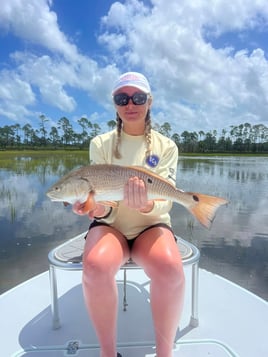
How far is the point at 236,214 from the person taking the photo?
10.3 m

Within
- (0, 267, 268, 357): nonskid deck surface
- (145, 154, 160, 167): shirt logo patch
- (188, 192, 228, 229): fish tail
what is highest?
(145, 154, 160, 167): shirt logo patch

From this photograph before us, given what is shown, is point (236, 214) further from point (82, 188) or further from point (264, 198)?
point (82, 188)

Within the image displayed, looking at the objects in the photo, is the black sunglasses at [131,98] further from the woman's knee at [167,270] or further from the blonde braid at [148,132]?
the woman's knee at [167,270]

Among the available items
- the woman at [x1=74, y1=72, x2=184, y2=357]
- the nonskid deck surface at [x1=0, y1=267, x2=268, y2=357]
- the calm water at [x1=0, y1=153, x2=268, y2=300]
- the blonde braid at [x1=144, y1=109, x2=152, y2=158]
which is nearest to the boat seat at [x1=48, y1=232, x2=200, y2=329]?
the nonskid deck surface at [x1=0, y1=267, x2=268, y2=357]

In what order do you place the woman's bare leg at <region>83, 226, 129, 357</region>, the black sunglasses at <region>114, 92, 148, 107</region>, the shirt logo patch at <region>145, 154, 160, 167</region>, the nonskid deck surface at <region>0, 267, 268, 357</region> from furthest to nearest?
the shirt logo patch at <region>145, 154, 160, 167</region>
the black sunglasses at <region>114, 92, 148, 107</region>
the nonskid deck surface at <region>0, 267, 268, 357</region>
the woman's bare leg at <region>83, 226, 129, 357</region>

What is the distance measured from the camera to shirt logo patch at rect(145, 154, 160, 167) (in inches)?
113

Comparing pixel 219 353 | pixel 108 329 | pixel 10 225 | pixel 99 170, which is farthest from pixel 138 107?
pixel 10 225

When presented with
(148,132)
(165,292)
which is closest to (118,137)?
(148,132)

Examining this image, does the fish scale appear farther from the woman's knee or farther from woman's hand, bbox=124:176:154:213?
the woman's knee

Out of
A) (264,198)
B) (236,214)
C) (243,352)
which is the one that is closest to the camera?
(243,352)

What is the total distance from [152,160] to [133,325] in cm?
175

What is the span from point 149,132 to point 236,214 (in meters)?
8.30

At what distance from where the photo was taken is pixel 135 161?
2916mm

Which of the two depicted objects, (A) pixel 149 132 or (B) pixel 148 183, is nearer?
(B) pixel 148 183
